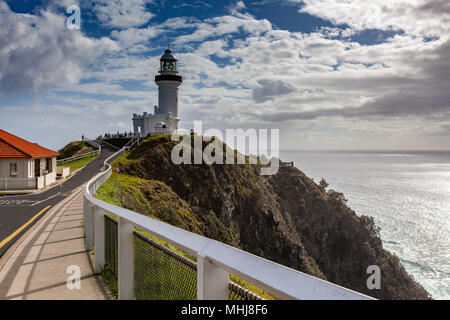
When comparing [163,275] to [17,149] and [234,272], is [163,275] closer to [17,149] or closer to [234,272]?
[234,272]

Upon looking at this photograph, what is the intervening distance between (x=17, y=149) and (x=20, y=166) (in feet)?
5.16

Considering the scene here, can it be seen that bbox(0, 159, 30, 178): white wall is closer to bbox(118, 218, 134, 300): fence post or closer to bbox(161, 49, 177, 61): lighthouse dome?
bbox(118, 218, 134, 300): fence post

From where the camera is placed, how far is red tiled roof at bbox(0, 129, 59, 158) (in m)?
25.3

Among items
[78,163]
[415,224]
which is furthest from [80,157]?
[415,224]

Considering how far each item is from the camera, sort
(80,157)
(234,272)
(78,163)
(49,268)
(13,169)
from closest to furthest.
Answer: (234,272) < (49,268) < (13,169) < (78,163) < (80,157)

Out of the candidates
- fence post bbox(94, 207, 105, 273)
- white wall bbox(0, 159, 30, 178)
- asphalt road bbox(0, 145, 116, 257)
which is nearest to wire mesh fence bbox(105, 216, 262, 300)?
fence post bbox(94, 207, 105, 273)

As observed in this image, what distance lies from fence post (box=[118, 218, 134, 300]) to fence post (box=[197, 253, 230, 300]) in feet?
7.82

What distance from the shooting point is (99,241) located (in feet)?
20.1

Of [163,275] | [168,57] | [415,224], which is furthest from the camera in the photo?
[415,224]

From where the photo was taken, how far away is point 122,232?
450 cm

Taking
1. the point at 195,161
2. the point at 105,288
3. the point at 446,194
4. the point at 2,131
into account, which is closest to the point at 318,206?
the point at 195,161

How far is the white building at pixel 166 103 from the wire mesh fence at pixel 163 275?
2128 inches

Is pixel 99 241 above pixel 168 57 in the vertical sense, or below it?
below

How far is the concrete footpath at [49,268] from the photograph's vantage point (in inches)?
196
